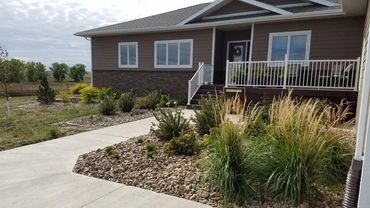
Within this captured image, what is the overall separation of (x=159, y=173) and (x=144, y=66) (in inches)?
490

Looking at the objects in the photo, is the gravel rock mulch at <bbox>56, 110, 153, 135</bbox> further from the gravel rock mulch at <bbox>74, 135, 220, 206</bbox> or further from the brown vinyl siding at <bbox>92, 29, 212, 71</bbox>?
the brown vinyl siding at <bbox>92, 29, 212, 71</bbox>

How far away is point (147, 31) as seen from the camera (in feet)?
49.3

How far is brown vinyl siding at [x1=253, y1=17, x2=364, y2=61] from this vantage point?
10578 millimetres

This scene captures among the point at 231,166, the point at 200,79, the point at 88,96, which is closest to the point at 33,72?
the point at 88,96

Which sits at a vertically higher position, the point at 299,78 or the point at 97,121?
the point at 299,78

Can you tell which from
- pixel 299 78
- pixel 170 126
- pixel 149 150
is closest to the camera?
pixel 149 150

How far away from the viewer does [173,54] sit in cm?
1488

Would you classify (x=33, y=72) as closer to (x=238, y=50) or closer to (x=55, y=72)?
(x=55, y=72)

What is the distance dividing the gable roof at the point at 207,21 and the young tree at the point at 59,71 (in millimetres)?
19407

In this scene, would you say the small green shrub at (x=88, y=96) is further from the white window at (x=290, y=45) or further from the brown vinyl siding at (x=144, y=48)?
the white window at (x=290, y=45)

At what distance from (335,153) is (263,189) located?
1085 millimetres

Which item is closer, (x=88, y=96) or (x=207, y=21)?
(x=207, y=21)

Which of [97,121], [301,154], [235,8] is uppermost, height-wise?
[235,8]

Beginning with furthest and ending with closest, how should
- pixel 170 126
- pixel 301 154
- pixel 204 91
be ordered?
pixel 204 91 < pixel 170 126 < pixel 301 154
